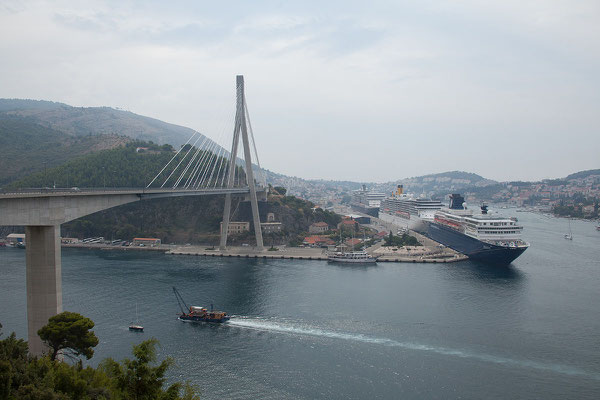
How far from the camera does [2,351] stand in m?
7.50

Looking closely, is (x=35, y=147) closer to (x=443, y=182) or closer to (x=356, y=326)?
(x=356, y=326)

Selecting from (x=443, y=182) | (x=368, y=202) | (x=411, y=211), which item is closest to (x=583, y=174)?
(x=443, y=182)

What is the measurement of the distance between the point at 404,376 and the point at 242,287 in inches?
390

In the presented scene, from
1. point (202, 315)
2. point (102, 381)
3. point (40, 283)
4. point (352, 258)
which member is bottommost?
point (202, 315)

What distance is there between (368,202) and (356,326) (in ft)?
144

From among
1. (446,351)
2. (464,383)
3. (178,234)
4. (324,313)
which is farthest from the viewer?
(178,234)

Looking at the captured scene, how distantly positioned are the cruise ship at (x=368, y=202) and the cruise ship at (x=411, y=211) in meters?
5.34

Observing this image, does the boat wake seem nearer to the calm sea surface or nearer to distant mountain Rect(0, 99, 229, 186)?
the calm sea surface

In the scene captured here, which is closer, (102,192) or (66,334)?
(66,334)

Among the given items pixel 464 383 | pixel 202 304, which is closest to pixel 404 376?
pixel 464 383

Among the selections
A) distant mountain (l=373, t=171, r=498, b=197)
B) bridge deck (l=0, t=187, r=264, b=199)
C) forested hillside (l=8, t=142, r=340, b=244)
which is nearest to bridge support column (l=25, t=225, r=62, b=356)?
bridge deck (l=0, t=187, r=264, b=199)

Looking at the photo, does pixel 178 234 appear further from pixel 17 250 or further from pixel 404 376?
pixel 404 376

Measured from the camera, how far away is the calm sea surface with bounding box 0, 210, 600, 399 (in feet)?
35.1

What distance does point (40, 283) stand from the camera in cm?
970
